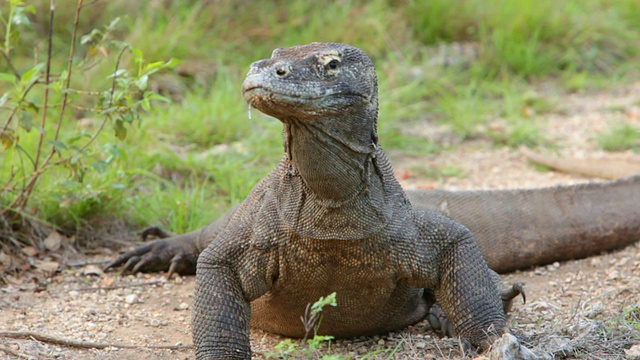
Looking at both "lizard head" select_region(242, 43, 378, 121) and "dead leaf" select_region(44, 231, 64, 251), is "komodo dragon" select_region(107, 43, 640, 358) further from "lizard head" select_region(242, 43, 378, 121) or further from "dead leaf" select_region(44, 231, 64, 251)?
"dead leaf" select_region(44, 231, 64, 251)

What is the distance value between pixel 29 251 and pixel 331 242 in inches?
84.9

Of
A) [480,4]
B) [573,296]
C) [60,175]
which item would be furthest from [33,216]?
[480,4]

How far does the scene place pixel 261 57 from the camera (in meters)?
8.04

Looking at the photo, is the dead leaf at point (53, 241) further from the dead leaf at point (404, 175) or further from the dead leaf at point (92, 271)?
the dead leaf at point (404, 175)

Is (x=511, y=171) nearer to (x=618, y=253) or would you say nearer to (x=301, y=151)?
(x=618, y=253)

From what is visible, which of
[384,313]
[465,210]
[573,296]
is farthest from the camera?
[465,210]

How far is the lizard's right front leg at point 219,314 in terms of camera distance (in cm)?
335

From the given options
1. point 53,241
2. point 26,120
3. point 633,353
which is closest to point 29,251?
point 53,241

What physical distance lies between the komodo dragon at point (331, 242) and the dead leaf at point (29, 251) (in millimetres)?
1451

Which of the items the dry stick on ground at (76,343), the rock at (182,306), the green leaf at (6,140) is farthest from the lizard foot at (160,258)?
the dry stick on ground at (76,343)

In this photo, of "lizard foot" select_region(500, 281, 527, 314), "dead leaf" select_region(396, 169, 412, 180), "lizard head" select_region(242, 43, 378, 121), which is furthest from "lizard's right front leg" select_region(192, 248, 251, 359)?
"dead leaf" select_region(396, 169, 412, 180)

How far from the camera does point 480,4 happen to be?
896cm

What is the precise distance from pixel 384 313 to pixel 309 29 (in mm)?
4907

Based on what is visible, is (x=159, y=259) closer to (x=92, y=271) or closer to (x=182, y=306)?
(x=92, y=271)
